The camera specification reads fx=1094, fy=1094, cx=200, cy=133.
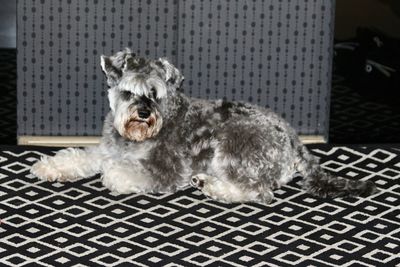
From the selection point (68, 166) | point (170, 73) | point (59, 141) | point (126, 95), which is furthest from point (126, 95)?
point (59, 141)

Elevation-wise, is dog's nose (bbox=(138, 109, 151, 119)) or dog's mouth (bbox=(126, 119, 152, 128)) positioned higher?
dog's nose (bbox=(138, 109, 151, 119))

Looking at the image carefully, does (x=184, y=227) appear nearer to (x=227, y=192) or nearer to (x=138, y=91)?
(x=227, y=192)

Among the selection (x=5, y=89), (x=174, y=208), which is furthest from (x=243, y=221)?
(x=5, y=89)

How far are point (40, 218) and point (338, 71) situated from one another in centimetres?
203

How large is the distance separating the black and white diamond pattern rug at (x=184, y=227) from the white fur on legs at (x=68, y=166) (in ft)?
0.16

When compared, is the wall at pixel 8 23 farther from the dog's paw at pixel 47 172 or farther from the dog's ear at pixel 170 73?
the dog's ear at pixel 170 73

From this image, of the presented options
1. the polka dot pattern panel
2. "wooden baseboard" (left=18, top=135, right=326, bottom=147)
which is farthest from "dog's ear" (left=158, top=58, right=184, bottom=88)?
"wooden baseboard" (left=18, top=135, right=326, bottom=147)

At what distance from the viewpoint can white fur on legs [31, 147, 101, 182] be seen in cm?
570

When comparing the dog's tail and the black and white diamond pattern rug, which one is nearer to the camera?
the black and white diamond pattern rug

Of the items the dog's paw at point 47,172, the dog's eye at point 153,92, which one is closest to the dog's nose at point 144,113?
the dog's eye at point 153,92

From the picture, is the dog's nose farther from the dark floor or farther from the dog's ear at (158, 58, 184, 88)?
the dark floor

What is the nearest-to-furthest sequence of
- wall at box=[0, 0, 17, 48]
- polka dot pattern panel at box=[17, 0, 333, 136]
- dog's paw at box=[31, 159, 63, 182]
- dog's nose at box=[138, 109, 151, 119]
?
dog's nose at box=[138, 109, 151, 119]
dog's paw at box=[31, 159, 63, 182]
wall at box=[0, 0, 17, 48]
polka dot pattern panel at box=[17, 0, 333, 136]

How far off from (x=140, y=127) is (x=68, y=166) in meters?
0.50

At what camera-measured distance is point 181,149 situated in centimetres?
566
